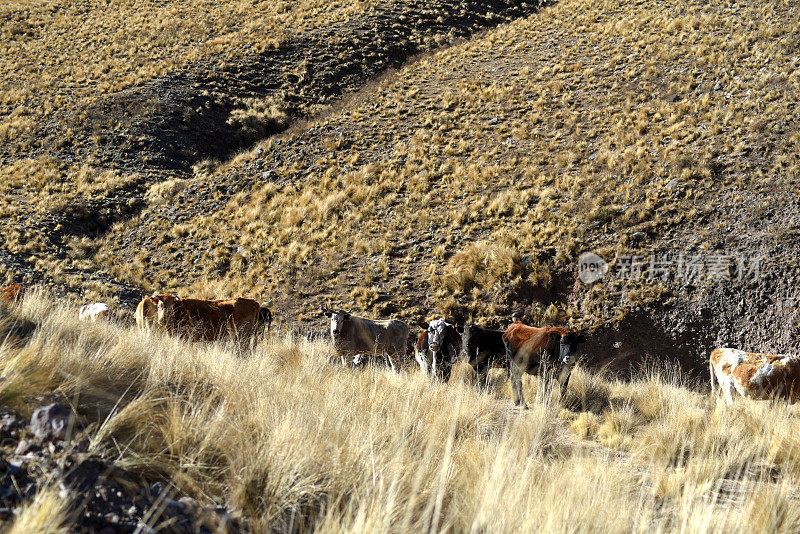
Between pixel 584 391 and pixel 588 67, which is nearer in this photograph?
pixel 584 391

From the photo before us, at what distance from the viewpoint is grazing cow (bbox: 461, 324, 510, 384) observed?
Result: 339 inches

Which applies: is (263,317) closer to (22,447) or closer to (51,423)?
(51,423)

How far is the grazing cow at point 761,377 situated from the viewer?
7762mm

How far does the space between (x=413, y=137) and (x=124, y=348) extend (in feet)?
71.1

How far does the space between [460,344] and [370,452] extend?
17.9 feet

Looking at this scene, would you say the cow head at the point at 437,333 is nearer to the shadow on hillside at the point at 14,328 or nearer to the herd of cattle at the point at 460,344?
the herd of cattle at the point at 460,344

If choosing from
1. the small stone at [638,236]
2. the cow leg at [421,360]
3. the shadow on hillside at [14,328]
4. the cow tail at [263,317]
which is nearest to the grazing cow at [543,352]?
the cow leg at [421,360]

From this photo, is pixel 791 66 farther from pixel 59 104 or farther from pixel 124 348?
pixel 59 104

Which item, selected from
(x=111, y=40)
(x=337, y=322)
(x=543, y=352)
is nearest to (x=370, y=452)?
(x=543, y=352)

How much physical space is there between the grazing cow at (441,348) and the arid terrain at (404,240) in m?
0.88

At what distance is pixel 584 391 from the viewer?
8570mm

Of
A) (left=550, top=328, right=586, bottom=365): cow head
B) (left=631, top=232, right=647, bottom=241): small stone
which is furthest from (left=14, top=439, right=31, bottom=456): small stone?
(left=631, top=232, right=647, bottom=241): small stone

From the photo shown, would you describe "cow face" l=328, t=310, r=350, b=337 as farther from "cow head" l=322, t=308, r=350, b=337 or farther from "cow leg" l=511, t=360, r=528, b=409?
"cow leg" l=511, t=360, r=528, b=409

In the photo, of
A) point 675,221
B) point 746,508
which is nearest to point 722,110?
point 675,221
